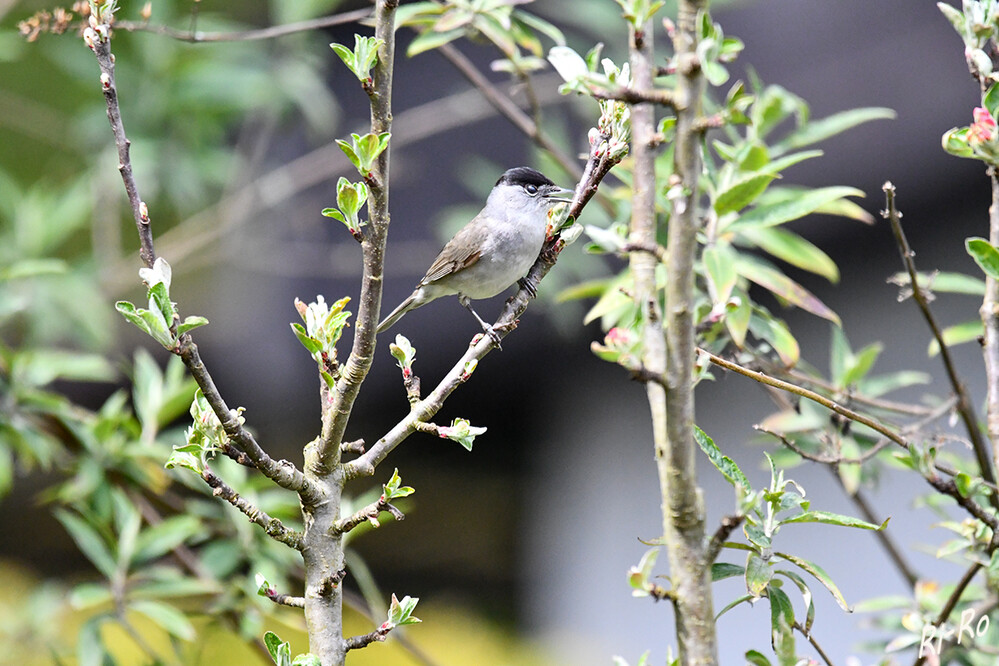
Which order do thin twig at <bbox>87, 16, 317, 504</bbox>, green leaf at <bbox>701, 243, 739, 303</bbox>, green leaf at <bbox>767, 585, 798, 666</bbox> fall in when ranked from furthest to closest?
green leaf at <bbox>701, 243, 739, 303</bbox> < green leaf at <bbox>767, 585, 798, 666</bbox> < thin twig at <bbox>87, 16, 317, 504</bbox>

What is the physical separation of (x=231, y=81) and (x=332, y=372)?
9.26ft

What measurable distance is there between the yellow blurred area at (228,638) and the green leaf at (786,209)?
1.48 metres

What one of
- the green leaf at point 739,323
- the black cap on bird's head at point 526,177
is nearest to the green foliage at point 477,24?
the black cap on bird's head at point 526,177

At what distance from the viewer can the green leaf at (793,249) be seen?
2115 mm

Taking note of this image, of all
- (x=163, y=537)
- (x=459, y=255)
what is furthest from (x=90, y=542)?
(x=459, y=255)

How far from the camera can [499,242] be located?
2.61 meters

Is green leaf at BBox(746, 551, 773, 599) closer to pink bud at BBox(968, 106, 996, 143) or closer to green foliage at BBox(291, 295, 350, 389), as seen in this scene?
green foliage at BBox(291, 295, 350, 389)

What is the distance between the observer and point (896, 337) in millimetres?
4539

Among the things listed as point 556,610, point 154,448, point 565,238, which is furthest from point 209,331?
point 565,238

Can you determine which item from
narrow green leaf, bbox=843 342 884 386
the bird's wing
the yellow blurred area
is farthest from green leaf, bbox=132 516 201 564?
narrow green leaf, bbox=843 342 884 386

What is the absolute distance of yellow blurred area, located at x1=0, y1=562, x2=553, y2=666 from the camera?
9.52 ft

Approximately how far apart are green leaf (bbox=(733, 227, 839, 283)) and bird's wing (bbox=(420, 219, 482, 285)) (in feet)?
2.66

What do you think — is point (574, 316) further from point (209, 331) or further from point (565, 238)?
point (565, 238)

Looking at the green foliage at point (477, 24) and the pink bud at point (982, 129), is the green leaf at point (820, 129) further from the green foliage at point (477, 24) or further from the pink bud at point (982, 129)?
the pink bud at point (982, 129)
